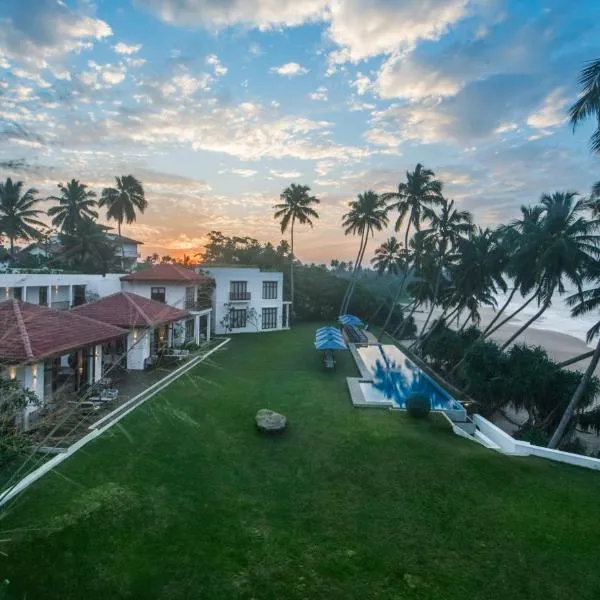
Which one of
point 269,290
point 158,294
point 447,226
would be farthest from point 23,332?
point 447,226

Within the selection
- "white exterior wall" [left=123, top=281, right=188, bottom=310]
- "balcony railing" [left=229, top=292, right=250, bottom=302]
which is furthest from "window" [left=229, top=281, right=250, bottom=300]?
"white exterior wall" [left=123, top=281, right=188, bottom=310]

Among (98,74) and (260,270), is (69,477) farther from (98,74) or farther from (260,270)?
(260,270)

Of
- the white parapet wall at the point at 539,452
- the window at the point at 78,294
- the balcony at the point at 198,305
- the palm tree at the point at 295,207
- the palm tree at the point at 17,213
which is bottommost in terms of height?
the white parapet wall at the point at 539,452

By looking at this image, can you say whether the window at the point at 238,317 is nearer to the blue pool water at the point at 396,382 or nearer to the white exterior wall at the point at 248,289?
the white exterior wall at the point at 248,289

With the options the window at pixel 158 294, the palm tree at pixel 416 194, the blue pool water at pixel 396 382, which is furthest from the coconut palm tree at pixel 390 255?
the window at pixel 158 294

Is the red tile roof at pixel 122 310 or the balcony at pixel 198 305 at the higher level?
the red tile roof at pixel 122 310

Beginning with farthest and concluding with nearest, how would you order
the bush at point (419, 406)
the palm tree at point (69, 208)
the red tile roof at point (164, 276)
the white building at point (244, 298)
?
the palm tree at point (69, 208) → the white building at point (244, 298) → the red tile roof at point (164, 276) → the bush at point (419, 406)

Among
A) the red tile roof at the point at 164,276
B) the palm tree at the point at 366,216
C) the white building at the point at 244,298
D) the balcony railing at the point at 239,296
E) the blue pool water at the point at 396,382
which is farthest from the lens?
the palm tree at the point at 366,216
